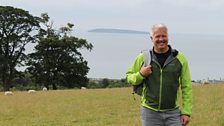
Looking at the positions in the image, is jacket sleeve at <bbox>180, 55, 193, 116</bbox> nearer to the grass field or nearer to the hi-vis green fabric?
the hi-vis green fabric

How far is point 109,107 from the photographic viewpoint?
15.2 metres

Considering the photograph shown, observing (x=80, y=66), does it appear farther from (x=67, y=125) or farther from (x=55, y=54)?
(x=67, y=125)

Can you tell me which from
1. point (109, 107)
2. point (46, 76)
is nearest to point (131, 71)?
point (109, 107)

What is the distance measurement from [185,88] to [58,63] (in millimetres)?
40831

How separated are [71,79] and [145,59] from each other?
40831mm

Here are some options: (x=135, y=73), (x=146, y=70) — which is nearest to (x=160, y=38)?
(x=146, y=70)

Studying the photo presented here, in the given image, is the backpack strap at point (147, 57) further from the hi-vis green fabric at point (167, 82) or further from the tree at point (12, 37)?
the tree at point (12, 37)

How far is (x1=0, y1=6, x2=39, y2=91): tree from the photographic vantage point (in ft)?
148

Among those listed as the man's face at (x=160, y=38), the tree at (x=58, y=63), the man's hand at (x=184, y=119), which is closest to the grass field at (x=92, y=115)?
the man's hand at (x=184, y=119)

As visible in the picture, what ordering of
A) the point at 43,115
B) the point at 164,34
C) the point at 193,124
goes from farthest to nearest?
the point at 43,115 < the point at 193,124 < the point at 164,34

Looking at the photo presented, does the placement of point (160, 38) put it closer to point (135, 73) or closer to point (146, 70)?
point (146, 70)

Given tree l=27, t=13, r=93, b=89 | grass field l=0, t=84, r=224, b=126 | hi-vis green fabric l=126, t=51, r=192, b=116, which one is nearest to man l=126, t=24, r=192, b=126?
hi-vis green fabric l=126, t=51, r=192, b=116

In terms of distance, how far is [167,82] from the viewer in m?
4.80

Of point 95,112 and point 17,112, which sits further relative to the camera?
point 17,112
